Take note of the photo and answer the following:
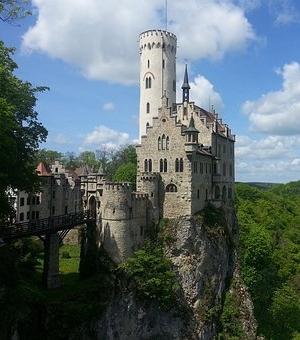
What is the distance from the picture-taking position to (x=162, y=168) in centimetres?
4969

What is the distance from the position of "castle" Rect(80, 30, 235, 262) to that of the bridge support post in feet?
19.4

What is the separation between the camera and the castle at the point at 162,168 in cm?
4350

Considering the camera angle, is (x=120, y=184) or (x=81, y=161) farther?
(x=81, y=161)

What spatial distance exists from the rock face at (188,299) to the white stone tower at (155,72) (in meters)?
19.4

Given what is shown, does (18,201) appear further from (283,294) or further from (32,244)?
(283,294)

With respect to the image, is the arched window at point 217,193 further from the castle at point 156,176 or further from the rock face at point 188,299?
the rock face at point 188,299

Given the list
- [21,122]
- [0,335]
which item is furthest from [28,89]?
[0,335]

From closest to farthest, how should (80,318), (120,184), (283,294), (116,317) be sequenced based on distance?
1. (80,318)
2. (116,317)
3. (120,184)
4. (283,294)

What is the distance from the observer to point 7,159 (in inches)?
1221

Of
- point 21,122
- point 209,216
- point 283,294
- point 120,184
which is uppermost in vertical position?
point 21,122

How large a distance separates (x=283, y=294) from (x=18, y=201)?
40785 mm

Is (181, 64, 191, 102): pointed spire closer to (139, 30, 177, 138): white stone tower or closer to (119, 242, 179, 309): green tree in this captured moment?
(139, 30, 177, 138): white stone tower

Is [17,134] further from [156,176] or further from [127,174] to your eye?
[127,174]

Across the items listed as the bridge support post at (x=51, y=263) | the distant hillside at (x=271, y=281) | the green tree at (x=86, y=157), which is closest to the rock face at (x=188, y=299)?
the bridge support post at (x=51, y=263)
